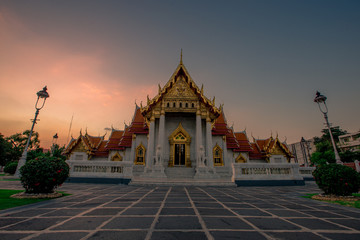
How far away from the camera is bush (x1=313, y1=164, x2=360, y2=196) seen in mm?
6121

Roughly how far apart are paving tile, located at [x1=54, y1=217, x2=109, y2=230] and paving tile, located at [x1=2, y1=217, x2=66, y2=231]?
0.87ft

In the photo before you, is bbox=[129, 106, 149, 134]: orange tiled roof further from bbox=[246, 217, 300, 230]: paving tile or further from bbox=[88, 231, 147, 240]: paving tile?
bbox=[88, 231, 147, 240]: paving tile

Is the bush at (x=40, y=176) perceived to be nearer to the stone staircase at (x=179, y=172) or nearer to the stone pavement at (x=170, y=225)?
the stone pavement at (x=170, y=225)

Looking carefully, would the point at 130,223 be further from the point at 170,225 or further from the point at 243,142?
the point at 243,142

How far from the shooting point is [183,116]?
1952cm

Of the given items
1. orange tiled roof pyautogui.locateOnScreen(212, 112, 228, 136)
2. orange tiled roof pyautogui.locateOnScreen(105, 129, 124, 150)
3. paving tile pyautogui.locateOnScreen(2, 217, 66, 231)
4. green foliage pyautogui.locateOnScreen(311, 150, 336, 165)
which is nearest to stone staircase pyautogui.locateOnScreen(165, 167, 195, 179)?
orange tiled roof pyautogui.locateOnScreen(212, 112, 228, 136)

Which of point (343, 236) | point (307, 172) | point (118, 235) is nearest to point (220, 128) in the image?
point (307, 172)

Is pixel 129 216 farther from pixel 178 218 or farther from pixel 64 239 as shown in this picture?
pixel 64 239

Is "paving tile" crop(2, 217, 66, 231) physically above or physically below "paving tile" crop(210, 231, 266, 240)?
below

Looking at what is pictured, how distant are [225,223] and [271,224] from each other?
0.85 m

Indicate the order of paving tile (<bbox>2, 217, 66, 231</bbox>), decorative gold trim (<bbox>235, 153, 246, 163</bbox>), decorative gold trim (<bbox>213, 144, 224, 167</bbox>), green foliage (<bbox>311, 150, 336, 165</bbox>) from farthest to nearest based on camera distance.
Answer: green foliage (<bbox>311, 150, 336, 165</bbox>), decorative gold trim (<bbox>235, 153, 246, 163</bbox>), decorative gold trim (<bbox>213, 144, 224, 167</bbox>), paving tile (<bbox>2, 217, 66, 231</bbox>)

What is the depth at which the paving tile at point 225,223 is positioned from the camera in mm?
2873

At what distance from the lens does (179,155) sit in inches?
709

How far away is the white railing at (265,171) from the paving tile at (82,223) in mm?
10139
